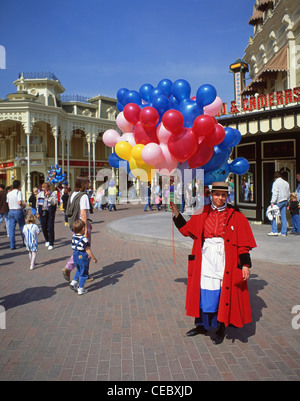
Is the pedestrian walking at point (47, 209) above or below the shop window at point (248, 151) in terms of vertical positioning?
below

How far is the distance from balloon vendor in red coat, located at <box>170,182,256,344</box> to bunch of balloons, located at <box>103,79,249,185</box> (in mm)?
684

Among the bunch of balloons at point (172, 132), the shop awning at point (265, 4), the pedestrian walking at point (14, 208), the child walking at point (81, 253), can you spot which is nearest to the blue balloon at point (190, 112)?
the bunch of balloons at point (172, 132)

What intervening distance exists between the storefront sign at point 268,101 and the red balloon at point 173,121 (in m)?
8.69

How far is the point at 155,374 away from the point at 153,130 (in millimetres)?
2690

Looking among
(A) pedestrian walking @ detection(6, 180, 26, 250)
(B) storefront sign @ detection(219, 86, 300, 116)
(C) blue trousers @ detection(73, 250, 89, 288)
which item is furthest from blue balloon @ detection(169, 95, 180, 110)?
(B) storefront sign @ detection(219, 86, 300, 116)

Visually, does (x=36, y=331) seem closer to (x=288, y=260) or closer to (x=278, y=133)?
(x=288, y=260)

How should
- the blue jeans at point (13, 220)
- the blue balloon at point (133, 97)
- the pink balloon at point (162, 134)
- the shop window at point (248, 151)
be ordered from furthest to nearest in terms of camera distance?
the shop window at point (248, 151) < the blue jeans at point (13, 220) < the blue balloon at point (133, 97) < the pink balloon at point (162, 134)

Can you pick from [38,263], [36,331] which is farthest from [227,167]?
[38,263]

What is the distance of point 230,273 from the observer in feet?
10.7

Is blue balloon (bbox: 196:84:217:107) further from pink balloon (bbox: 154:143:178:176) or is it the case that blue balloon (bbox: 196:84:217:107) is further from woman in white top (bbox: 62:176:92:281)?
woman in white top (bbox: 62:176:92:281)

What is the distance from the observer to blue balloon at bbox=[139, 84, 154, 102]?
4.43 m

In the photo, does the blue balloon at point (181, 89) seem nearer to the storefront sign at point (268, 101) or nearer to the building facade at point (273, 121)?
the building facade at point (273, 121)

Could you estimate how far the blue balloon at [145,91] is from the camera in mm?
4426

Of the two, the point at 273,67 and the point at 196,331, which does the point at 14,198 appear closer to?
the point at 196,331
